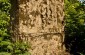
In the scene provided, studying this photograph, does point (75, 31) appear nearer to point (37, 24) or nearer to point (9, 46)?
point (37, 24)

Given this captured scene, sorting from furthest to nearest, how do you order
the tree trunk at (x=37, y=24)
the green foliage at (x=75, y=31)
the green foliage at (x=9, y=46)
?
the green foliage at (x=75, y=31) → the tree trunk at (x=37, y=24) → the green foliage at (x=9, y=46)

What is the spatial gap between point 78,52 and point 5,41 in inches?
56.8

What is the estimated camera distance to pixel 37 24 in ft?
14.5

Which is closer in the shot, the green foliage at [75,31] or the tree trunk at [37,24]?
the tree trunk at [37,24]

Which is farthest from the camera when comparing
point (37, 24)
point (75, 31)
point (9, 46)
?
point (75, 31)

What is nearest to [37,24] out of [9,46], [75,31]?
[9,46]

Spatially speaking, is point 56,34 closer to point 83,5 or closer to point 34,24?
point 34,24

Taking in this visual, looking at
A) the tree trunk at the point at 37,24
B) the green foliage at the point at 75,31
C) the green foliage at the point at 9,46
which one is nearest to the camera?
the green foliage at the point at 9,46

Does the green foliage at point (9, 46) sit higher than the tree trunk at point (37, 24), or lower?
lower

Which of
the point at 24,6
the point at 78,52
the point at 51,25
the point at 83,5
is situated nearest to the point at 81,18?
the point at 83,5

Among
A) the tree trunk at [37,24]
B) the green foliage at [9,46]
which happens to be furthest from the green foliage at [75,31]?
the green foliage at [9,46]

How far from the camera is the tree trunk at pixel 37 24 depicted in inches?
172

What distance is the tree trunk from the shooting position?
4.38 meters

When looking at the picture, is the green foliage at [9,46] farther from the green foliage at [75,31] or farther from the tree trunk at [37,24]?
the green foliage at [75,31]
